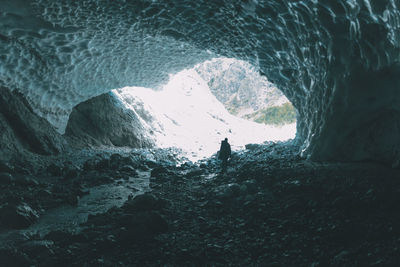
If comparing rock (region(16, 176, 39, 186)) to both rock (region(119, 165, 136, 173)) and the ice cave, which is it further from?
rock (region(119, 165, 136, 173))

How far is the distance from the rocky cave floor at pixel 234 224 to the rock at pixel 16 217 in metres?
0.01

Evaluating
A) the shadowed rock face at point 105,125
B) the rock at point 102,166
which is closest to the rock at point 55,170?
the rock at point 102,166

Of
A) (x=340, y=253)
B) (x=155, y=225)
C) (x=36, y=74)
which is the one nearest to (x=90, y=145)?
(x=36, y=74)

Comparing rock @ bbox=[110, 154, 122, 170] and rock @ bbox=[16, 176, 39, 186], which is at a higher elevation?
rock @ bbox=[110, 154, 122, 170]

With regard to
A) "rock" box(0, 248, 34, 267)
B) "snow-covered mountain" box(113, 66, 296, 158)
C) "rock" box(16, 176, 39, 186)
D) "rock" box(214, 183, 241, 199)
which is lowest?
"rock" box(16, 176, 39, 186)

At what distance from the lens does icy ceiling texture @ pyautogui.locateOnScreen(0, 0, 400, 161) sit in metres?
4.26

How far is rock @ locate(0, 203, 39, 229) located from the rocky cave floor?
10 millimetres

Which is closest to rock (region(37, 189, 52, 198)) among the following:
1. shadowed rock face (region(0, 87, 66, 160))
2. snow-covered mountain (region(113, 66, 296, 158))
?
shadowed rock face (region(0, 87, 66, 160))

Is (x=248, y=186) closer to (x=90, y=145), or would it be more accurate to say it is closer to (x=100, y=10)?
(x=100, y=10)

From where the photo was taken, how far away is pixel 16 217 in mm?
3445

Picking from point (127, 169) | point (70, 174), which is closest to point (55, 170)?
point (70, 174)

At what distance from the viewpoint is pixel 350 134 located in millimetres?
4496

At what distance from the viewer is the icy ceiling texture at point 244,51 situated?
4.26 meters

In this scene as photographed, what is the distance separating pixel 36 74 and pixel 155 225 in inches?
296
